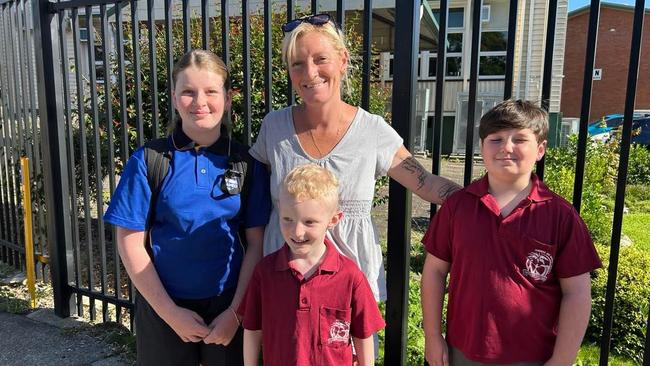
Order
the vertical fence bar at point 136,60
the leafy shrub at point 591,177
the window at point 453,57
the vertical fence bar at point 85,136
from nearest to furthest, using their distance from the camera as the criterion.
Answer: the vertical fence bar at point 136,60 < the vertical fence bar at point 85,136 < the leafy shrub at point 591,177 < the window at point 453,57

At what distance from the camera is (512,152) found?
1.68 metres

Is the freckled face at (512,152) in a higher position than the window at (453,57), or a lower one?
lower

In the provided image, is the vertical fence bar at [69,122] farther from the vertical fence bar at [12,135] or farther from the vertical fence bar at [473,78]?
the vertical fence bar at [473,78]

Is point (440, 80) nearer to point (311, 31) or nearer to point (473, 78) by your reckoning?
point (473, 78)

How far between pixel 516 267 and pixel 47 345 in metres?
3.12

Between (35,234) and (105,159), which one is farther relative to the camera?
(105,159)

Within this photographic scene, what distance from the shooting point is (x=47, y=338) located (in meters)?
3.51

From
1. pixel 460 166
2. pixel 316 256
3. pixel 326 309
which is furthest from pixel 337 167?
pixel 460 166

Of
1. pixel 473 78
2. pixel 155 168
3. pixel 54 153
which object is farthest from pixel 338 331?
pixel 54 153

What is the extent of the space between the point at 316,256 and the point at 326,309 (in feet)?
0.60

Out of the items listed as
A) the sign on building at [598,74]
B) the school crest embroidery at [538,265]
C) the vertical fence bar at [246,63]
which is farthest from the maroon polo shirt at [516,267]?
the sign on building at [598,74]

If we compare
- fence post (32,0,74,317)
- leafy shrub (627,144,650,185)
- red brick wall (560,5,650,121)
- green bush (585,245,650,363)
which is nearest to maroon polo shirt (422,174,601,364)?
green bush (585,245,650,363)

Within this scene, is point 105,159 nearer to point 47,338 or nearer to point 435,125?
point 47,338

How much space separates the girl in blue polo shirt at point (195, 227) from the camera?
1.92m
